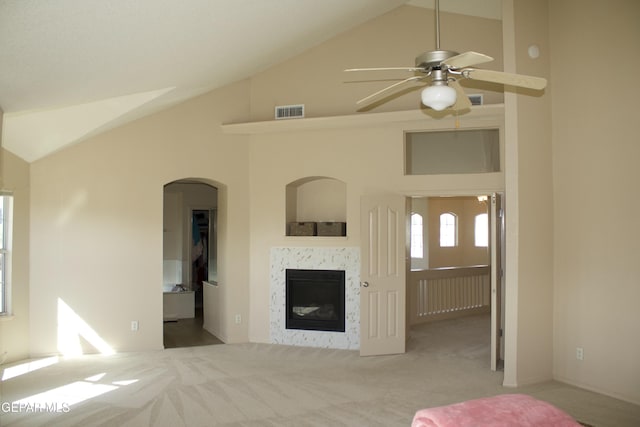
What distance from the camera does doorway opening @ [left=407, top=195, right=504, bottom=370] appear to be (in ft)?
19.6

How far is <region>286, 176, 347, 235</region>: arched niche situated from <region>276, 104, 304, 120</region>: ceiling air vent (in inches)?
36.3

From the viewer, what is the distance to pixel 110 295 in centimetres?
657

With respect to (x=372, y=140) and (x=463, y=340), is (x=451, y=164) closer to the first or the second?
(x=372, y=140)

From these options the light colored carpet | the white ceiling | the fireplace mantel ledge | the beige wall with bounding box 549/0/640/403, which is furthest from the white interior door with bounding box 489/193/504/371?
the white ceiling

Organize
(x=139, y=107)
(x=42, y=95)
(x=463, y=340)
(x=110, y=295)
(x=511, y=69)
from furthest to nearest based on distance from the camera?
(x=463, y=340) → (x=110, y=295) → (x=139, y=107) → (x=511, y=69) → (x=42, y=95)

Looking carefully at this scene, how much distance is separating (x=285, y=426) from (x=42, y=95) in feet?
11.8

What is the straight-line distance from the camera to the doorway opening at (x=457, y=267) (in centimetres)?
598

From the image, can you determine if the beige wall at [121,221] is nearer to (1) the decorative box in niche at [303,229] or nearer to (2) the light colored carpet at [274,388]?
(2) the light colored carpet at [274,388]

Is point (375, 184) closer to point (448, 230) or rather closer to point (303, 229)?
point (303, 229)

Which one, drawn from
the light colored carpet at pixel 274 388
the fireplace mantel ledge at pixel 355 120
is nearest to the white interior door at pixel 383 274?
the light colored carpet at pixel 274 388

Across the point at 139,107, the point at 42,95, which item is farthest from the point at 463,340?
the point at 42,95

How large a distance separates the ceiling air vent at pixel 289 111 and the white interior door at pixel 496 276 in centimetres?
286

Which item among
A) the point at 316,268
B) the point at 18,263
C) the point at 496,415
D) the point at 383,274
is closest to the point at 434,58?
the point at 496,415

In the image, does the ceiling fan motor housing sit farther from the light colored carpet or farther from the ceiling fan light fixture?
the light colored carpet
